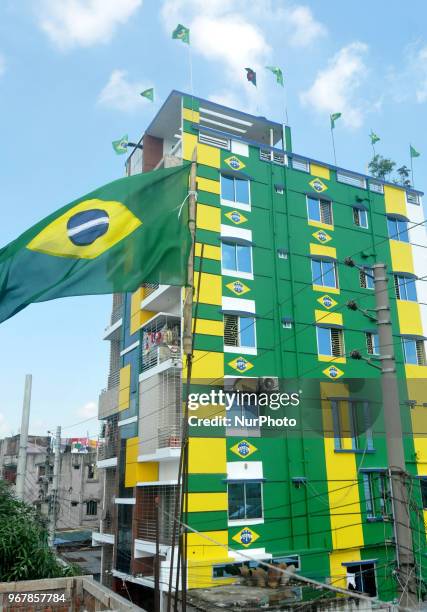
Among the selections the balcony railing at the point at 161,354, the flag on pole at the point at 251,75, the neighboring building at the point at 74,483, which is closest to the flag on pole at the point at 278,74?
the flag on pole at the point at 251,75

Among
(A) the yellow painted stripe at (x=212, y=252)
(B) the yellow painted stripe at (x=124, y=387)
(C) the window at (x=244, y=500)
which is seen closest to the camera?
(C) the window at (x=244, y=500)

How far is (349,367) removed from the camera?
91.9ft

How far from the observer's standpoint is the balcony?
30250 mm

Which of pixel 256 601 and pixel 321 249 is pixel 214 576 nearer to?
pixel 256 601

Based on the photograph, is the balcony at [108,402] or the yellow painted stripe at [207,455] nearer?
the yellow painted stripe at [207,455]

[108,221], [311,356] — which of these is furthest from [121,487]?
[108,221]

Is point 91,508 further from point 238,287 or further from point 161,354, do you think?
point 238,287

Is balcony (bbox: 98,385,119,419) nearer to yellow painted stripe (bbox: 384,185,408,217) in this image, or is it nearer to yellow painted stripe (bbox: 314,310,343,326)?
yellow painted stripe (bbox: 314,310,343,326)

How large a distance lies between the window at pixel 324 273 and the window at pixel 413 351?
16.6 feet

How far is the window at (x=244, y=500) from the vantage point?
23.1m

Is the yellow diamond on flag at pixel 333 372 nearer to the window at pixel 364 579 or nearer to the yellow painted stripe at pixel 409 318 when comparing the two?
the yellow painted stripe at pixel 409 318

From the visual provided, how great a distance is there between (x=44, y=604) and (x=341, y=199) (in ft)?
84.7

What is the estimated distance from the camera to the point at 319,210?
99.2 ft

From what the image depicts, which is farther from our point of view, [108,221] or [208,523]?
[208,523]
